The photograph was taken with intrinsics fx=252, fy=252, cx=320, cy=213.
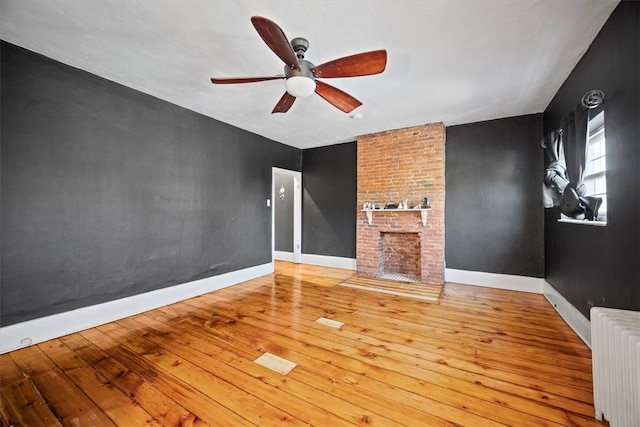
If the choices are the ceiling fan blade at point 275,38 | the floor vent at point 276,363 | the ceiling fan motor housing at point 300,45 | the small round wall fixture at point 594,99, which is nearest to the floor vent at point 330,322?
the floor vent at point 276,363

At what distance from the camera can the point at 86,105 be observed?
2.77m

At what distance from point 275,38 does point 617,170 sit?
2.73 m

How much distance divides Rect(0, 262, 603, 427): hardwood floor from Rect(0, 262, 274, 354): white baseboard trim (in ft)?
0.34

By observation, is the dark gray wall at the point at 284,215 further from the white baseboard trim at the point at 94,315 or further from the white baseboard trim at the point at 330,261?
the white baseboard trim at the point at 94,315

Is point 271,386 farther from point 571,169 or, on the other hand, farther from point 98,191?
point 571,169

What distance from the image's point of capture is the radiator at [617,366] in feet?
3.90

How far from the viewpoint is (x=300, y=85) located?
218cm

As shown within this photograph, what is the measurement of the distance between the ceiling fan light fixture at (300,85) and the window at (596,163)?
8.44 ft

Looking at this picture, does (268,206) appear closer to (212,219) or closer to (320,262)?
(212,219)

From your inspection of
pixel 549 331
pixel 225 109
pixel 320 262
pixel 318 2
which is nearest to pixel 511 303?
pixel 549 331

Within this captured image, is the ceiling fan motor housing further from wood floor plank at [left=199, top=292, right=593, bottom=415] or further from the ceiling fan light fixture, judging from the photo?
wood floor plank at [left=199, top=292, right=593, bottom=415]

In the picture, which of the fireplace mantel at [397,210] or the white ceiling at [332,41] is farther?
the fireplace mantel at [397,210]

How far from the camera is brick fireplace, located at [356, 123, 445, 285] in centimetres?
439

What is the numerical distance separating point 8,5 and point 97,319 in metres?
2.87
